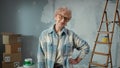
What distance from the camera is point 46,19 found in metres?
3.98

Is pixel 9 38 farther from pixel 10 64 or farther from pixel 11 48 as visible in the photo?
pixel 10 64

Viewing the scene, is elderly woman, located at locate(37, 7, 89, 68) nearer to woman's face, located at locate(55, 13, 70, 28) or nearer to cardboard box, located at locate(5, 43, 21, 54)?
woman's face, located at locate(55, 13, 70, 28)

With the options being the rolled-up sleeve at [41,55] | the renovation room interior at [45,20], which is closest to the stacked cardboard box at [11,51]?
the renovation room interior at [45,20]

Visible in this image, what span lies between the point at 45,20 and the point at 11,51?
0.96 metres

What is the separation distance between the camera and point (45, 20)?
398 centimetres

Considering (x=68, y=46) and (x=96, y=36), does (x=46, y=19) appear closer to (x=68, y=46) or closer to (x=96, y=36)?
(x=96, y=36)

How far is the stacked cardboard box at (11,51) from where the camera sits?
3.62 m

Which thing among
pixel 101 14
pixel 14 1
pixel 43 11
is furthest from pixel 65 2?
pixel 14 1

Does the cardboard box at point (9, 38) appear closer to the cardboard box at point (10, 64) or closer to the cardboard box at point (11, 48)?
the cardboard box at point (11, 48)

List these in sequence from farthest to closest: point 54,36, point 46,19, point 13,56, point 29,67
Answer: point 46,19
point 13,56
point 29,67
point 54,36

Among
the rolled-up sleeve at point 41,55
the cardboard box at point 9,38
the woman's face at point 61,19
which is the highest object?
the woman's face at point 61,19

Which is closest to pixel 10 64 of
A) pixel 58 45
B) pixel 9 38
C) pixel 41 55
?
pixel 9 38

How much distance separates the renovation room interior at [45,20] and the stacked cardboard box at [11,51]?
0.11 meters

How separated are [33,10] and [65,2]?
725mm
